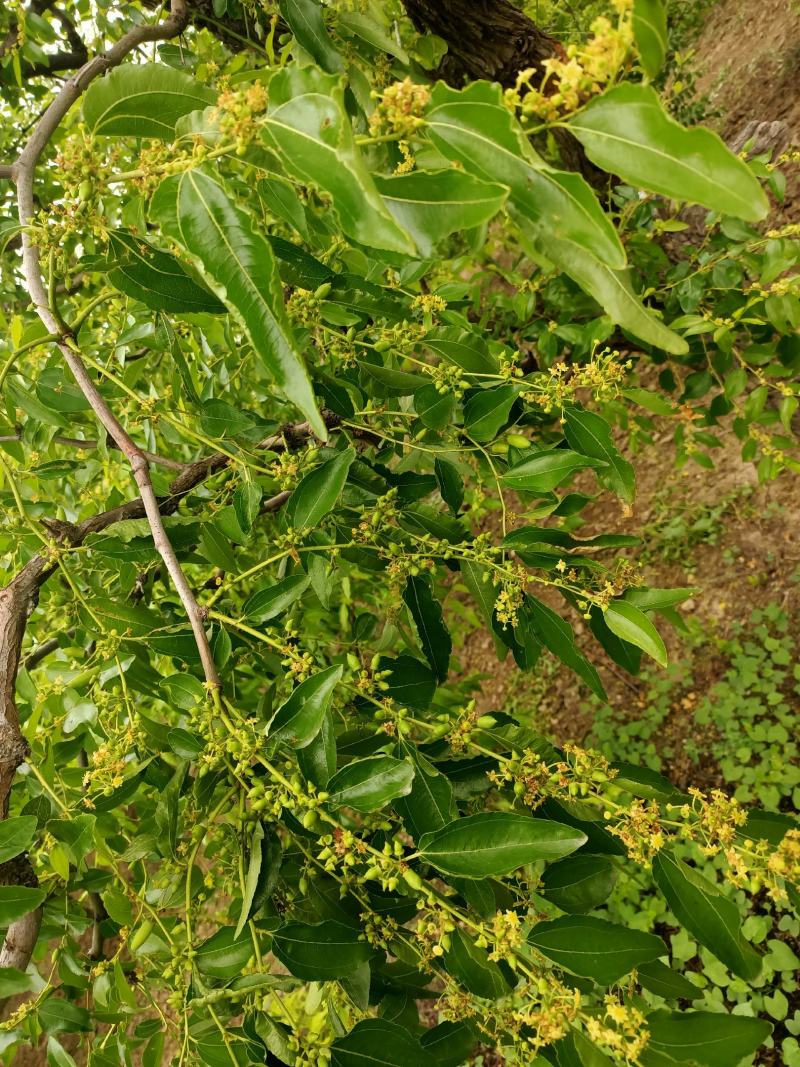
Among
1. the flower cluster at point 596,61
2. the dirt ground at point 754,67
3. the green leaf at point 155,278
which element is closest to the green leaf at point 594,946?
the flower cluster at point 596,61

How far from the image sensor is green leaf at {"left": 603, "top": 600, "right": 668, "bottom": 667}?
1.04m

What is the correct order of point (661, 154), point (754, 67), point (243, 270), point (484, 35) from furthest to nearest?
point (754, 67), point (484, 35), point (243, 270), point (661, 154)

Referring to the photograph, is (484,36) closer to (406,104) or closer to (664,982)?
(406,104)

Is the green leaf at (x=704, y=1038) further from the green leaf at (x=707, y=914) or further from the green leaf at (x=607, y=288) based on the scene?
the green leaf at (x=607, y=288)

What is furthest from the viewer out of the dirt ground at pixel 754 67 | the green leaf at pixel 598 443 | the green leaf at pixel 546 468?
the dirt ground at pixel 754 67

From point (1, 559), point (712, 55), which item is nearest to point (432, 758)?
point (1, 559)

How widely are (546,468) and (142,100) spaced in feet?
2.56

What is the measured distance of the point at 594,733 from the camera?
12.4 ft

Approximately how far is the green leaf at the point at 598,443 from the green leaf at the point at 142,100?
75 centimetres

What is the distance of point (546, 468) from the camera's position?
1.17 meters

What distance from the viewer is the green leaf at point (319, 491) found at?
1166mm

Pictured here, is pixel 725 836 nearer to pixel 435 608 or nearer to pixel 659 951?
pixel 659 951

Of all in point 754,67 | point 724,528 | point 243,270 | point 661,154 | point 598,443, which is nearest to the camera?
point 661,154

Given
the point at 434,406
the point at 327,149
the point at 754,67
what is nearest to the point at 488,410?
the point at 434,406
